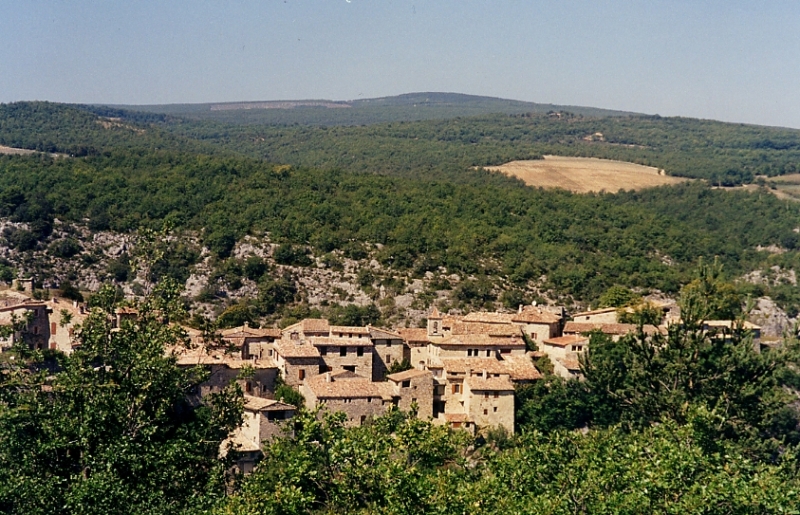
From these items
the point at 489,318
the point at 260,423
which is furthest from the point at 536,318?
the point at 260,423

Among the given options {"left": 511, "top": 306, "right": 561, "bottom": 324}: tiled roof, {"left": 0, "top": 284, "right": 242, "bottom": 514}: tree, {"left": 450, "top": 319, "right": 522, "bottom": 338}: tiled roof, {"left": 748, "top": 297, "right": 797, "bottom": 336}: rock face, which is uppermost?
{"left": 0, "top": 284, "right": 242, "bottom": 514}: tree

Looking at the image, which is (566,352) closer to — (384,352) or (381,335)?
(384,352)

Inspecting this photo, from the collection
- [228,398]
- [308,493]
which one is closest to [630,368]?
[228,398]

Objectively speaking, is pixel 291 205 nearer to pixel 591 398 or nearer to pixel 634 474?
pixel 591 398

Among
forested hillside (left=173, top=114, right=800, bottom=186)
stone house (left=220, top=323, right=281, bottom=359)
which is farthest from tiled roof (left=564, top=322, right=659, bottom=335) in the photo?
forested hillside (left=173, top=114, right=800, bottom=186)

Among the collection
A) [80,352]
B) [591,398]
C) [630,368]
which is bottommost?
[591,398]

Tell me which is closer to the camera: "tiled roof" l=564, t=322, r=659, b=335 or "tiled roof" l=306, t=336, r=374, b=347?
"tiled roof" l=306, t=336, r=374, b=347

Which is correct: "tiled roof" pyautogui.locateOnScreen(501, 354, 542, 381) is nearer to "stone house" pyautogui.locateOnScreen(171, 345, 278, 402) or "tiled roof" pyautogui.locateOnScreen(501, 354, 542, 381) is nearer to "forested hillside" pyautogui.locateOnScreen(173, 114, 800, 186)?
"stone house" pyautogui.locateOnScreen(171, 345, 278, 402)

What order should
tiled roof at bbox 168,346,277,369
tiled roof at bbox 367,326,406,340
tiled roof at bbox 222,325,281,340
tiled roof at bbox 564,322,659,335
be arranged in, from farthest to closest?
tiled roof at bbox 564,322,659,335, tiled roof at bbox 367,326,406,340, tiled roof at bbox 222,325,281,340, tiled roof at bbox 168,346,277,369
